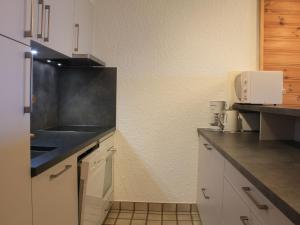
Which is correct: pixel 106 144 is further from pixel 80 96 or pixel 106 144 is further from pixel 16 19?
pixel 16 19

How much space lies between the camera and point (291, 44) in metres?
2.77

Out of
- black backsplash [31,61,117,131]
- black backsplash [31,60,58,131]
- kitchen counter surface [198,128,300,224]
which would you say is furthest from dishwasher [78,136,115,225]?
kitchen counter surface [198,128,300,224]

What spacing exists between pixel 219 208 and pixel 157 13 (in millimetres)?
1917

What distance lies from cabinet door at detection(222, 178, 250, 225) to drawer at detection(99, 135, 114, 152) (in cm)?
104

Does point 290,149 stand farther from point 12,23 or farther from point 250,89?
point 12,23

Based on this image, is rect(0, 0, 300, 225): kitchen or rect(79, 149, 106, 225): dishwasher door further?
rect(0, 0, 300, 225): kitchen

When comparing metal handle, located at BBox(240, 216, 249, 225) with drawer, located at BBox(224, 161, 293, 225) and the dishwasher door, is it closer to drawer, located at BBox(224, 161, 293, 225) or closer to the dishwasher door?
drawer, located at BBox(224, 161, 293, 225)

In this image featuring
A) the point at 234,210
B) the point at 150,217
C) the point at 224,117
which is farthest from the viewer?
the point at 150,217

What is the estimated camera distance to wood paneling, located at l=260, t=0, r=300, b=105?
2752 mm

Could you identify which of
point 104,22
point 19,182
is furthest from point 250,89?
point 19,182

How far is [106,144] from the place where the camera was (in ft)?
8.06

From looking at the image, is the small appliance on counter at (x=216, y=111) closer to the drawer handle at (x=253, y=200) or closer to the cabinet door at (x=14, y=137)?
the drawer handle at (x=253, y=200)

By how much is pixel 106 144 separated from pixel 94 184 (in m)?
0.52

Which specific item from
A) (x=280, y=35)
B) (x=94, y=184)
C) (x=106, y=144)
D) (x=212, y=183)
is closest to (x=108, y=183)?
(x=106, y=144)
